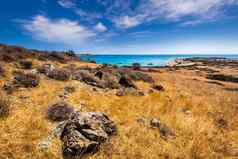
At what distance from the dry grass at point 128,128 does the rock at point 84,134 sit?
225 mm

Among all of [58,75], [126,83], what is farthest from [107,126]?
[126,83]

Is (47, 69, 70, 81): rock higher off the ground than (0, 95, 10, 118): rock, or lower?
higher

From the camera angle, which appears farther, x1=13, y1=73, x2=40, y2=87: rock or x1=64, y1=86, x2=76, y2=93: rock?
x1=64, y1=86, x2=76, y2=93: rock

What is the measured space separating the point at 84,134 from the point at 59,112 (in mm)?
1895

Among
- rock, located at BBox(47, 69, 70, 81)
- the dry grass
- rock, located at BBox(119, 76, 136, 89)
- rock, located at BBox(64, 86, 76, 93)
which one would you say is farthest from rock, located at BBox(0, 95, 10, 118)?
rock, located at BBox(119, 76, 136, 89)

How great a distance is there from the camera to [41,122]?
17.5 ft

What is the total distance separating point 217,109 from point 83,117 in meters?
8.38

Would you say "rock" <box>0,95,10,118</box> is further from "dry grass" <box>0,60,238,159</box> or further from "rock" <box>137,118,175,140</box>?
"rock" <box>137,118,175,140</box>

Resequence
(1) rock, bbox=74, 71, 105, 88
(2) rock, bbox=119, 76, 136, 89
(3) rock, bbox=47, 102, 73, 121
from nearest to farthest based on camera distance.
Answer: (3) rock, bbox=47, 102, 73, 121
(1) rock, bbox=74, 71, 105, 88
(2) rock, bbox=119, 76, 136, 89

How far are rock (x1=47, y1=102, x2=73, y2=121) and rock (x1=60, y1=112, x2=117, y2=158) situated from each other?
3.29 ft

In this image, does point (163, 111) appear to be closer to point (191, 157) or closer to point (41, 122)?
point (191, 157)

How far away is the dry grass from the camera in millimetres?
4441

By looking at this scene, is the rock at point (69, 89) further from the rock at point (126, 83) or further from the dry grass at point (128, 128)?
the rock at point (126, 83)

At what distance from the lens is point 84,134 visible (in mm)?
4562
